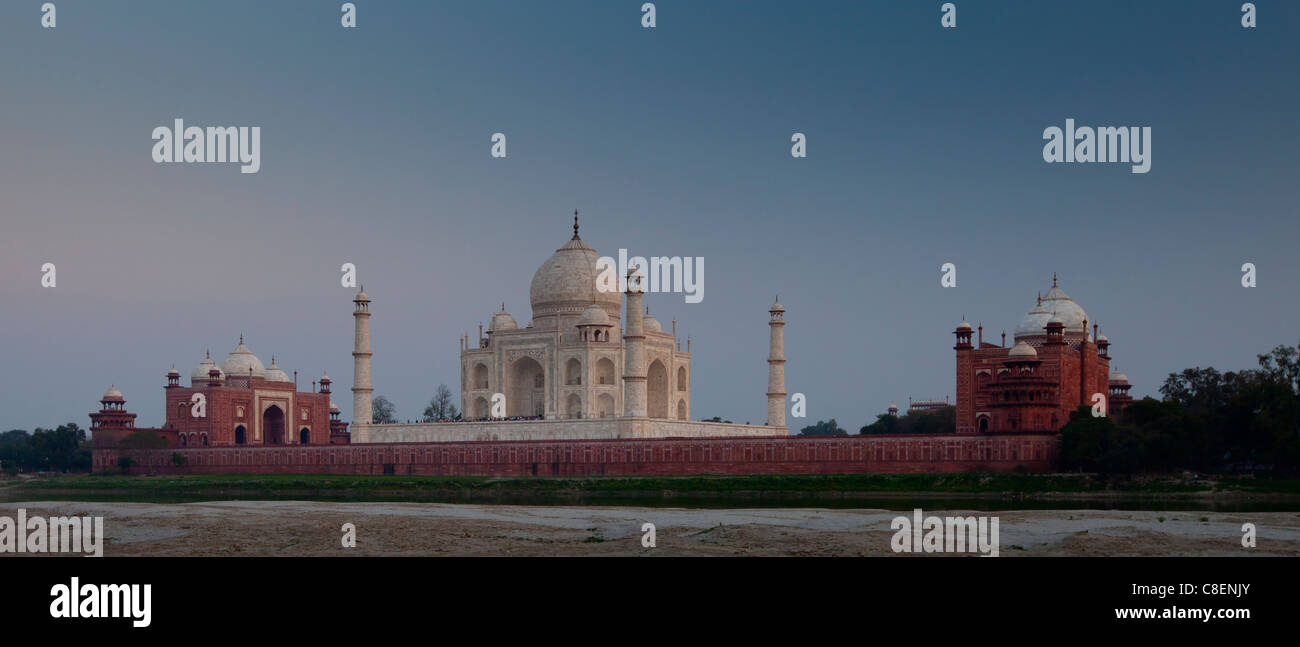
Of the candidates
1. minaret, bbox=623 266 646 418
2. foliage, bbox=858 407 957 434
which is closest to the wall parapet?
minaret, bbox=623 266 646 418

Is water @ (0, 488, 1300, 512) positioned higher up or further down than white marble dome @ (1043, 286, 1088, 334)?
further down

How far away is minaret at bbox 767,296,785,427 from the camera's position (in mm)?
64188

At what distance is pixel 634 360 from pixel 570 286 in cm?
920

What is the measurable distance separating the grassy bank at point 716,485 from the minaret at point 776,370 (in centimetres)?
1373

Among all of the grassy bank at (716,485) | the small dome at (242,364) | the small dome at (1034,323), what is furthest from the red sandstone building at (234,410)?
the small dome at (1034,323)

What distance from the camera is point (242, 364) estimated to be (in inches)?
3024

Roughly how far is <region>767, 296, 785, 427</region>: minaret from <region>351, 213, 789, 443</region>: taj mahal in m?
0.05

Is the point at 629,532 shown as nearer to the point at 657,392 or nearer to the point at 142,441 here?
the point at 657,392

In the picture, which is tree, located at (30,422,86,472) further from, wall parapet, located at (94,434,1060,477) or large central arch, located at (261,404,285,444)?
large central arch, located at (261,404,285,444)

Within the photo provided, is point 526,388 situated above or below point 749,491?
above

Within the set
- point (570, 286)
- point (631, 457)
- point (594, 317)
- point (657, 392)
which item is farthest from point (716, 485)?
point (570, 286)
